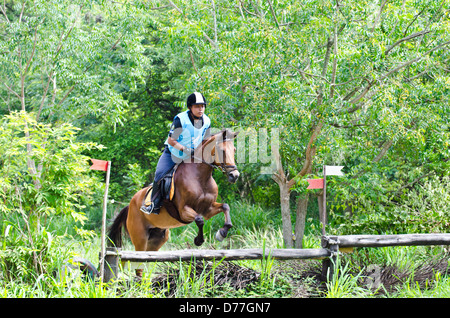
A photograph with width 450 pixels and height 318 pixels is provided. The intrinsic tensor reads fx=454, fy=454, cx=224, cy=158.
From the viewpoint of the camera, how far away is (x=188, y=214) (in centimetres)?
596

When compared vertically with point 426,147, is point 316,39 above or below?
above

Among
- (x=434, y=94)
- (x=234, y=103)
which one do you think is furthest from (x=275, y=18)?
(x=434, y=94)

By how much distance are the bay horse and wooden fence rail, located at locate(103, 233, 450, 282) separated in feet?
1.14

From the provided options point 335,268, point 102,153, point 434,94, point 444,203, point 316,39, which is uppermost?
point 316,39

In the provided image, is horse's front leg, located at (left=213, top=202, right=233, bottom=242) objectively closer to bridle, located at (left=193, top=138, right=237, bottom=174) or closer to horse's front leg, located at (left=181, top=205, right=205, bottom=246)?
horse's front leg, located at (left=181, top=205, right=205, bottom=246)

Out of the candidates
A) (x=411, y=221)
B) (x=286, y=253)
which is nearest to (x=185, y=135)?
(x=286, y=253)

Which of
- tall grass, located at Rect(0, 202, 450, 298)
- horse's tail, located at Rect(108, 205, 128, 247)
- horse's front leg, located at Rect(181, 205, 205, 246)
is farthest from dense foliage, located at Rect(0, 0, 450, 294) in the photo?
horse's front leg, located at Rect(181, 205, 205, 246)

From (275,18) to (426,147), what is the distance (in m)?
4.17

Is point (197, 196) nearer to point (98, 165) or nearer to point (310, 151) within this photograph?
point (98, 165)

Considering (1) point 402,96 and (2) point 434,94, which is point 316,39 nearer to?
(1) point 402,96

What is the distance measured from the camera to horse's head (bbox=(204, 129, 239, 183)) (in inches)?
219

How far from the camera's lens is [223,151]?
563 centimetres

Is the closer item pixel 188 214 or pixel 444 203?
pixel 188 214

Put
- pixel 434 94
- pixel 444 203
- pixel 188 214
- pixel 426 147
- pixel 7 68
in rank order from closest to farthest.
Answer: pixel 188 214 < pixel 444 203 < pixel 434 94 < pixel 426 147 < pixel 7 68
